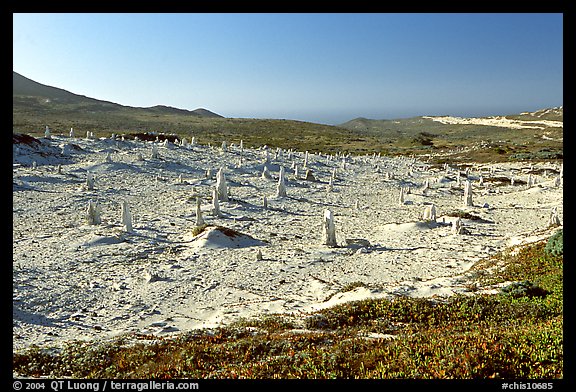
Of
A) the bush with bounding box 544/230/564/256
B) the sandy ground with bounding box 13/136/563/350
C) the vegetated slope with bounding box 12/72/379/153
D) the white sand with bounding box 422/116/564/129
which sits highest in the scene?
the white sand with bounding box 422/116/564/129

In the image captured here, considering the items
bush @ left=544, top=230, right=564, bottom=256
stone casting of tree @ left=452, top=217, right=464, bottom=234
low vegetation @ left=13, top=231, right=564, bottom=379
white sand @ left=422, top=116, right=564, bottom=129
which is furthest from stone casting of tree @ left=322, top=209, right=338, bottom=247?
white sand @ left=422, top=116, right=564, bottom=129

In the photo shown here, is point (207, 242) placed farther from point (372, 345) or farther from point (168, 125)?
point (168, 125)

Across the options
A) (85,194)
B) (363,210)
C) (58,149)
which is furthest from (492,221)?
(58,149)

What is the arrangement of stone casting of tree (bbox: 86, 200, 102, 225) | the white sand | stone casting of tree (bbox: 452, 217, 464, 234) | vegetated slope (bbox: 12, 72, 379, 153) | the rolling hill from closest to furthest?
stone casting of tree (bbox: 86, 200, 102, 225), stone casting of tree (bbox: 452, 217, 464, 234), the rolling hill, vegetated slope (bbox: 12, 72, 379, 153), the white sand

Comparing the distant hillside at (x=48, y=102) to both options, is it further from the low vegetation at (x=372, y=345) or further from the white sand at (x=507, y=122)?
the white sand at (x=507, y=122)

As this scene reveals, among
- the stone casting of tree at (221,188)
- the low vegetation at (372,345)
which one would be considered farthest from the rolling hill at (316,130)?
the stone casting of tree at (221,188)

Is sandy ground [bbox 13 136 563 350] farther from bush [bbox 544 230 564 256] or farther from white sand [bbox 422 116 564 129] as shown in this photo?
white sand [bbox 422 116 564 129]
